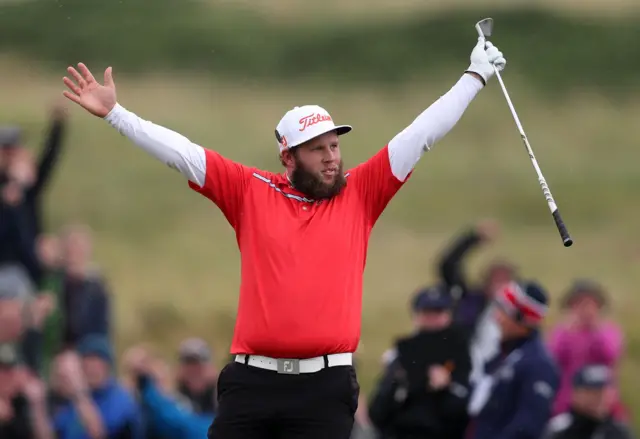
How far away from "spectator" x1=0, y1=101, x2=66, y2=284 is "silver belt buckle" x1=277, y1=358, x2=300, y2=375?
23.8ft

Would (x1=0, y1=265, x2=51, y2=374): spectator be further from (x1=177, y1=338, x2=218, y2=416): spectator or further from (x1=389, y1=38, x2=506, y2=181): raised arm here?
(x1=389, y1=38, x2=506, y2=181): raised arm

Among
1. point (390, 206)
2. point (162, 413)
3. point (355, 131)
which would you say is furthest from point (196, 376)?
point (355, 131)

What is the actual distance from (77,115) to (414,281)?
31.5ft

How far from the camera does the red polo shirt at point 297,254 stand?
7.71 metres

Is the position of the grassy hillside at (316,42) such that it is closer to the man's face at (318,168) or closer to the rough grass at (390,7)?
the rough grass at (390,7)

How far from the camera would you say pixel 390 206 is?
30.1 metres

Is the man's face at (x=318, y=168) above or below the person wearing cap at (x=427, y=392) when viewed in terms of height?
above

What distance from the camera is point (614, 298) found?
24391 mm

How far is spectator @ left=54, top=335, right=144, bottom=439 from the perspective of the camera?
12906 millimetres

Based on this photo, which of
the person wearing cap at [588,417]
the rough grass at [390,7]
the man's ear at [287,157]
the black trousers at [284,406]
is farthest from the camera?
the rough grass at [390,7]

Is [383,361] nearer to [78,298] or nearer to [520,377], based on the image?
[520,377]

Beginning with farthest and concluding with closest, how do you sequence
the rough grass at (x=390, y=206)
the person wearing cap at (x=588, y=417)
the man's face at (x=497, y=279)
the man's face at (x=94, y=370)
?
1. the rough grass at (x=390, y=206)
2. the man's face at (x=497, y=279)
3. the man's face at (x=94, y=370)
4. the person wearing cap at (x=588, y=417)

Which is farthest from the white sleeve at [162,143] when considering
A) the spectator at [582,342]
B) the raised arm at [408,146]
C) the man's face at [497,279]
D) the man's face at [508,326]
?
the man's face at [497,279]

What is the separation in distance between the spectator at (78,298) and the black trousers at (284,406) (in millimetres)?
7252
